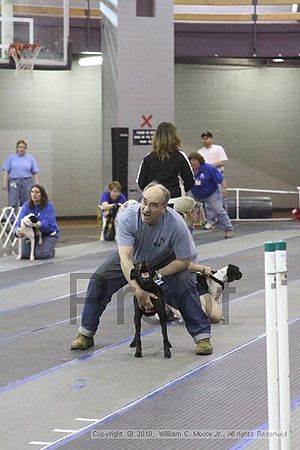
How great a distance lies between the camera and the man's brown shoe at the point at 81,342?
7766 millimetres

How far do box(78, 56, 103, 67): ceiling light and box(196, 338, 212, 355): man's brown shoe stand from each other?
14232mm

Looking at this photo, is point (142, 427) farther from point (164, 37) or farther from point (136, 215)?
point (164, 37)

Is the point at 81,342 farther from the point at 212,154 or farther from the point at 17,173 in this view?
the point at 212,154

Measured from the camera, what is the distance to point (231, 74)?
22.5 meters

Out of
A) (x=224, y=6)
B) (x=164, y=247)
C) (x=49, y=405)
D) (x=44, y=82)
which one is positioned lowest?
(x=49, y=405)

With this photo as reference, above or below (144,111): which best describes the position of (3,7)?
above

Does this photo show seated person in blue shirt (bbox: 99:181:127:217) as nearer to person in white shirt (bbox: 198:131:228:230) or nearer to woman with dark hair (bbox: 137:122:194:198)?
person in white shirt (bbox: 198:131:228:230)

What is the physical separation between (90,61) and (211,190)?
6.21 metres

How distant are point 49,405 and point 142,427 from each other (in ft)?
2.59

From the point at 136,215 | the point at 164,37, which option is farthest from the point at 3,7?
the point at 136,215

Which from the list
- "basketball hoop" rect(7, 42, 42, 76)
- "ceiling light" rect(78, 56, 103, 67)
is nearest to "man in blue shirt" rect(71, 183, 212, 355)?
"basketball hoop" rect(7, 42, 42, 76)

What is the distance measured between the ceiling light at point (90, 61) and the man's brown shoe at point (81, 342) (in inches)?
545

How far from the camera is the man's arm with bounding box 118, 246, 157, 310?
23.4 ft

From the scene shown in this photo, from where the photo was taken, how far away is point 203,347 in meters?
7.45
